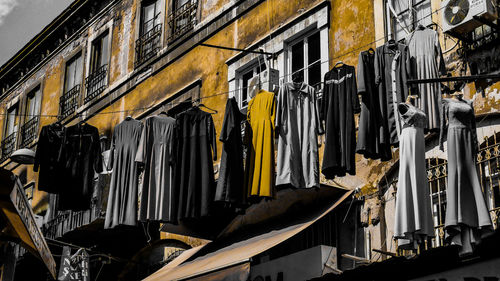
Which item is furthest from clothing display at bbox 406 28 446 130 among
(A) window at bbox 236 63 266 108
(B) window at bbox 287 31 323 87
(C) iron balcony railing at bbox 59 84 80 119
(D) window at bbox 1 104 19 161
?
(D) window at bbox 1 104 19 161

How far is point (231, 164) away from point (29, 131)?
14.0m

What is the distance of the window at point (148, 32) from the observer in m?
18.2

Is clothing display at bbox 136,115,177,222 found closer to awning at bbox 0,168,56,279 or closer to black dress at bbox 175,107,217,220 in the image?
black dress at bbox 175,107,217,220

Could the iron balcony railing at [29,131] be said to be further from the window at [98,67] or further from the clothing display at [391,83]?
the clothing display at [391,83]

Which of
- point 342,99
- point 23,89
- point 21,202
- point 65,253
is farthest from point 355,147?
point 23,89

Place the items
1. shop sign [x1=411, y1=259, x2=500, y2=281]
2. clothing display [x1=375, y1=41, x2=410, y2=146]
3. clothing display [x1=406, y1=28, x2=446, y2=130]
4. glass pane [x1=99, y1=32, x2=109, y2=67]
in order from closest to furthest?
1. shop sign [x1=411, y1=259, x2=500, y2=281]
2. clothing display [x1=406, y1=28, x2=446, y2=130]
3. clothing display [x1=375, y1=41, x2=410, y2=146]
4. glass pane [x1=99, y1=32, x2=109, y2=67]

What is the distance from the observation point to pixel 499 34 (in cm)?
1000

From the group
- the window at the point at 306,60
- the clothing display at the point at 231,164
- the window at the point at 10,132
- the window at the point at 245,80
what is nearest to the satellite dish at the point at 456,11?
the window at the point at 306,60

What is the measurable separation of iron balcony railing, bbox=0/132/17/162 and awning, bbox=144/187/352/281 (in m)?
13.6

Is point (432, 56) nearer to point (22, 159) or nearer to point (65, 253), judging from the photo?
point (65, 253)

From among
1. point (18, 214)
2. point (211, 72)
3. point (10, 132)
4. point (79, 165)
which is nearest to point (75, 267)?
point (79, 165)

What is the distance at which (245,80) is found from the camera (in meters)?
15.0

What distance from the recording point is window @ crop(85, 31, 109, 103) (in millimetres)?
20188

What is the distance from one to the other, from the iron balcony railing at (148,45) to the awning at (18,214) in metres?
7.64
